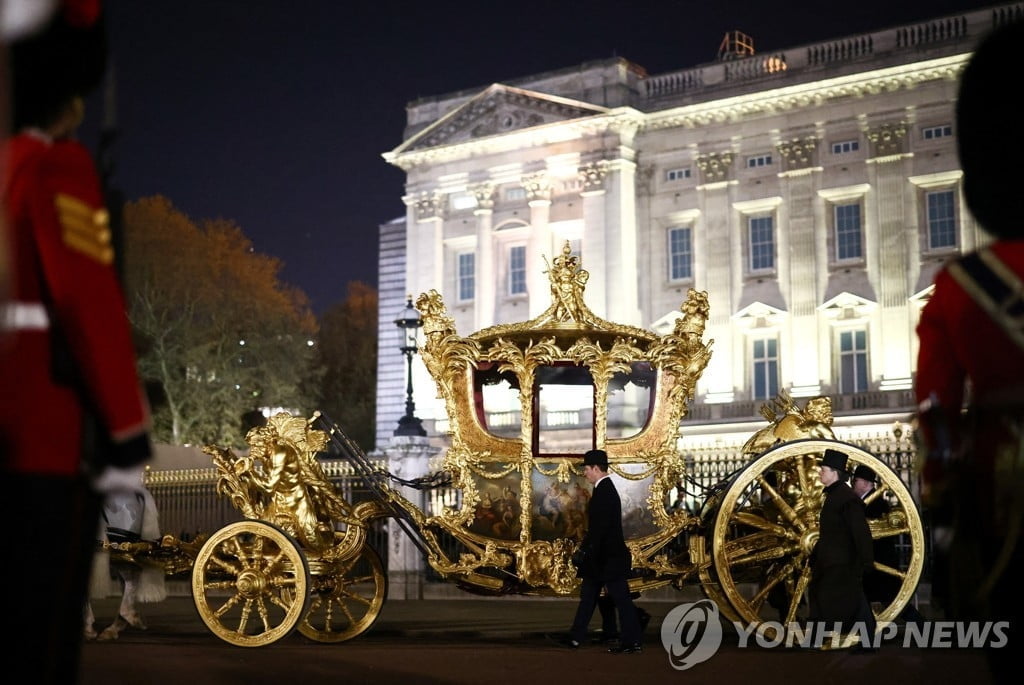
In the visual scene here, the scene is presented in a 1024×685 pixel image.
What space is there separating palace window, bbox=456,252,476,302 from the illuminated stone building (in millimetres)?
83

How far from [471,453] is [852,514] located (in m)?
3.37

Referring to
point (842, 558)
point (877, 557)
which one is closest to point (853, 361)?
point (877, 557)

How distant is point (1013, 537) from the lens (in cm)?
336

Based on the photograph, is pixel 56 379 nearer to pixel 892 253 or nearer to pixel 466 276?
pixel 892 253

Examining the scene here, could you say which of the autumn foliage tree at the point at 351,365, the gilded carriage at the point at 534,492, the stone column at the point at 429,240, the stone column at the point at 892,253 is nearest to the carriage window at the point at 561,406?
the gilded carriage at the point at 534,492

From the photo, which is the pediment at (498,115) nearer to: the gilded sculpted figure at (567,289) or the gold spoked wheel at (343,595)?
the gilded sculpted figure at (567,289)

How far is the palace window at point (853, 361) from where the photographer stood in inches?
1633

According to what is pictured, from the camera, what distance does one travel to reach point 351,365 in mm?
62906

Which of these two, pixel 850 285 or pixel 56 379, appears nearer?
pixel 56 379

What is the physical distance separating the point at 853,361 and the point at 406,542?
24816 mm

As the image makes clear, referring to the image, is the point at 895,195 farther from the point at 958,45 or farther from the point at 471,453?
the point at 471,453

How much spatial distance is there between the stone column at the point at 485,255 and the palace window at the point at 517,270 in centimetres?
61

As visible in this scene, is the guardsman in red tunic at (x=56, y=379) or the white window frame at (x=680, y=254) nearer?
the guardsman in red tunic at (x=56, y=379)

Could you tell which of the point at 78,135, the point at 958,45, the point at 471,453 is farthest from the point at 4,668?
the point at 958,45
